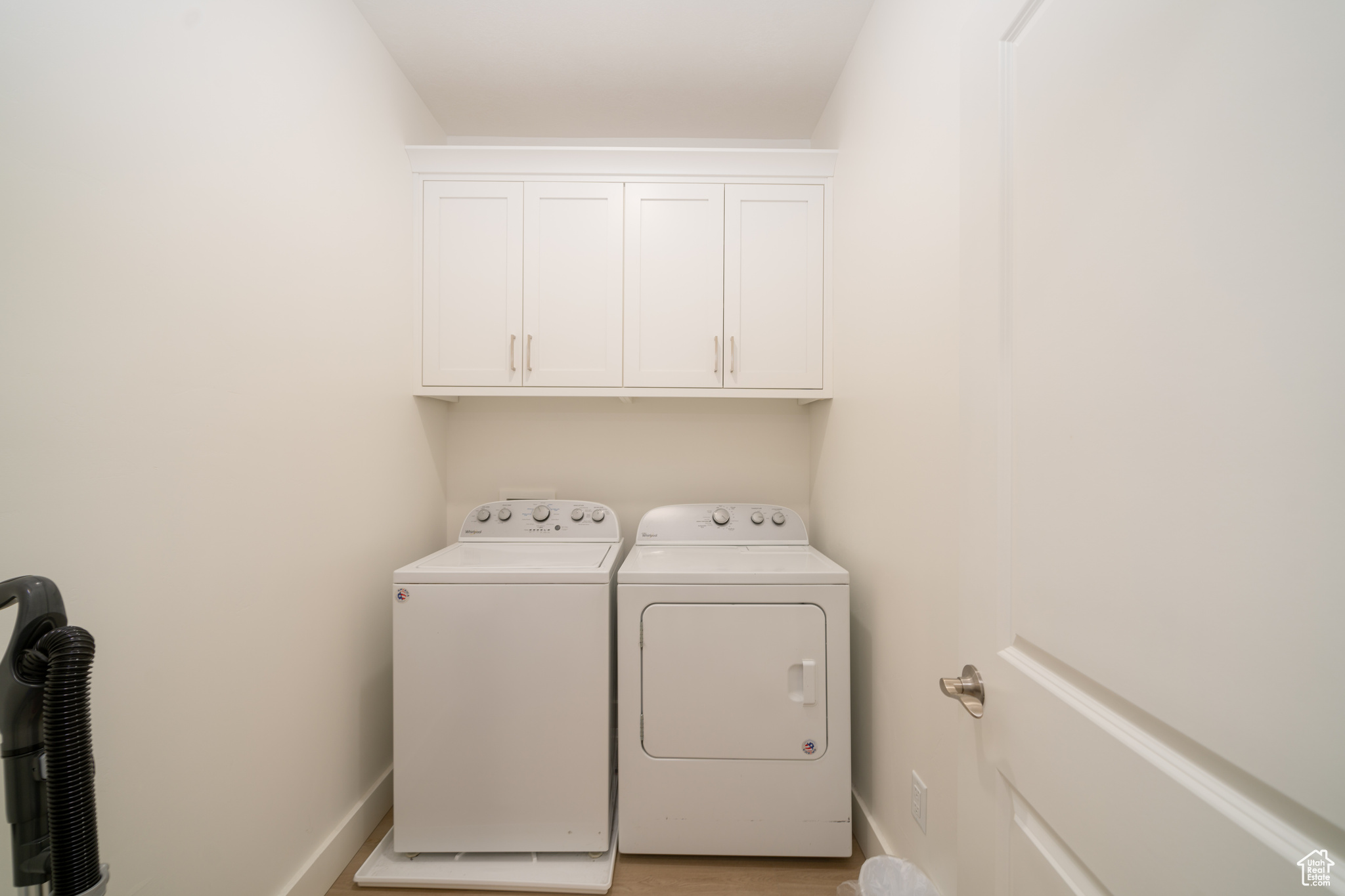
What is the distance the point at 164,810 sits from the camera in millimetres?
1029

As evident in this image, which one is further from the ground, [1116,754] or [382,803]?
[1116,754]

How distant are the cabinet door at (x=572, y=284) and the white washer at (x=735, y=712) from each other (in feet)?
2.77

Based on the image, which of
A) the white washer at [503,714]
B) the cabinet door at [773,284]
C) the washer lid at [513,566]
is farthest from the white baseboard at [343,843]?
the cabinet door at [773,284]

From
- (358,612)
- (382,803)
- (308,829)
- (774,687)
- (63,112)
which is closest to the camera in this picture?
(63,112)

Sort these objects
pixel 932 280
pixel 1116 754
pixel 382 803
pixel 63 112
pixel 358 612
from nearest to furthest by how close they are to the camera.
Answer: pixel 1116 754
pixel 63 112
pixel 932 280
pixel 358 612
pixel 382 803

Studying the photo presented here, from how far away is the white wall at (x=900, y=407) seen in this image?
1.18 m

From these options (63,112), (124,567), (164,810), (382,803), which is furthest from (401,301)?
(382,803)

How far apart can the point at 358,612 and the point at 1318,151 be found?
2044 mm

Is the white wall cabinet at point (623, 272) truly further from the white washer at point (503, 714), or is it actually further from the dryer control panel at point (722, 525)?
the white washer at point (503, 714)

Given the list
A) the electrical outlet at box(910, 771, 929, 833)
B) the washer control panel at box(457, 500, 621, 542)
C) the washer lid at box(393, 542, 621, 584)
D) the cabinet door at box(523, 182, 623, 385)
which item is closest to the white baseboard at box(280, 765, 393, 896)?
the washer lid at box(393, 542, 621, 584)

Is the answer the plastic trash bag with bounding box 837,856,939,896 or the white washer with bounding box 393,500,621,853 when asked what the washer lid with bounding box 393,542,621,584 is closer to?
the white washer with bounding box 393,500,621,853

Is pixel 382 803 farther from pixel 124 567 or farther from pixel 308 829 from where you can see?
pixel 124 567

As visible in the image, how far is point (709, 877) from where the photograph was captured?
1.51 meters

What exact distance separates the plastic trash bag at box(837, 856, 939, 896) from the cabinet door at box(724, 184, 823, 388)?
1444 mm
